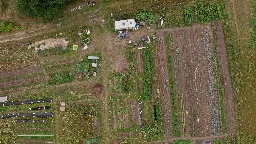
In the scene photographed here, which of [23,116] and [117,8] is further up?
[117,8]

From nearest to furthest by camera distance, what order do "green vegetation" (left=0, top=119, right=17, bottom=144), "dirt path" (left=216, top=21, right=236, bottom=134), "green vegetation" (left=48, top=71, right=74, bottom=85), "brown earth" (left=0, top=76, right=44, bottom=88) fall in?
1. "dirt path" (left=216, top=21, right=236, bottom=134)
2. "green vegetation" (left=48, top=71, right=74, bottom=85)
3. "green vegetation" (left=0, top=119, right=17, bottom=144)
4. "brown earth" (left=0, top=76, right=44, bottom=88)

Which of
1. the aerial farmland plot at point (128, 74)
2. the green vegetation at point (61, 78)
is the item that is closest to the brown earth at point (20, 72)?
the aerial farmland plot at point (128, 74)

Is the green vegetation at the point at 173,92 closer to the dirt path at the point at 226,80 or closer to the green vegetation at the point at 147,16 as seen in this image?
the green vegetation at the point at 147,16

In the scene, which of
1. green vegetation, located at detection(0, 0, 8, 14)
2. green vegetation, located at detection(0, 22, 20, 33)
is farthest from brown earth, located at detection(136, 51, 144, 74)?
green vegetation, located at detection(0, 0, 8, 14)

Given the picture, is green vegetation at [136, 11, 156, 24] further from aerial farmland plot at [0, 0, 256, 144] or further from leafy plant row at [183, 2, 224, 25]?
leafy plant row at [183, 2, 224, 25]

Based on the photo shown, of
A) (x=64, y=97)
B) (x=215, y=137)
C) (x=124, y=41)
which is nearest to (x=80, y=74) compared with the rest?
(x=64, y=97)

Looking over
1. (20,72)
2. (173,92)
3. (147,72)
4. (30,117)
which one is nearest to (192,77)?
(173,92)

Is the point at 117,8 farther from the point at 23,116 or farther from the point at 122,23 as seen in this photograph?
the point at 23,116
